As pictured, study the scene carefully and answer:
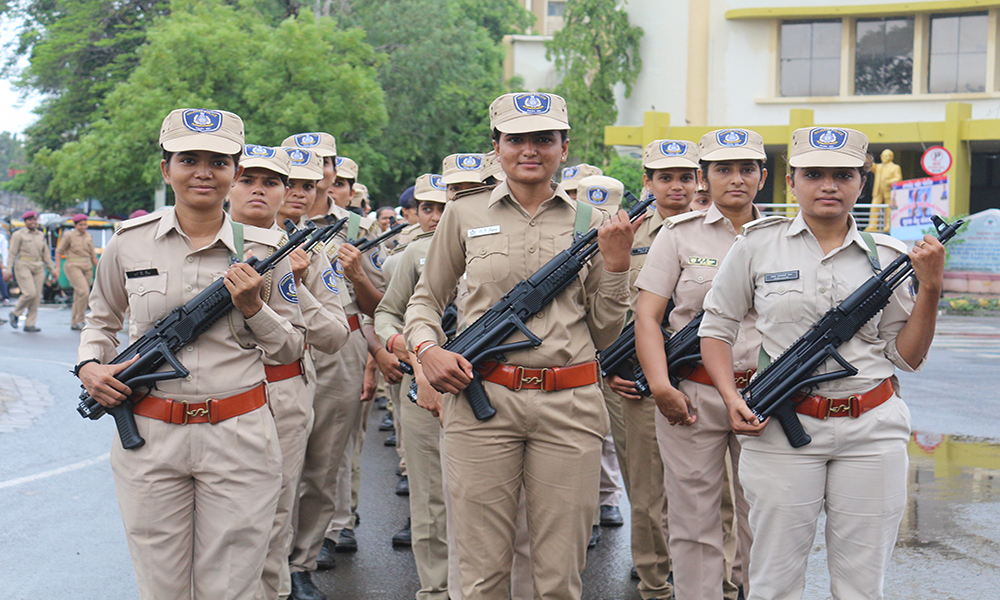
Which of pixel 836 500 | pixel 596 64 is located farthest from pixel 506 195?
pixel 596 64

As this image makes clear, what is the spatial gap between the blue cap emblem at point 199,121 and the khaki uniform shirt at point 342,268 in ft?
5.48

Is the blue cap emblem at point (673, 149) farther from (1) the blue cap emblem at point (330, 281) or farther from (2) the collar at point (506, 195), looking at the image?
(1) the blue cap emblem at point (330, 281)

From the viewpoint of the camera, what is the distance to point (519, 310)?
3.61 m

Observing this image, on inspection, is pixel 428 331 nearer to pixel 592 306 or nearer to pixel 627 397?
pixel 592 306

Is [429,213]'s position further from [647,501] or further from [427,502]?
[647,501]

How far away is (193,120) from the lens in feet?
11.6

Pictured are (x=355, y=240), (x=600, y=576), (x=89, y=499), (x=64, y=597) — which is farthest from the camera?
(x=89, y=499)

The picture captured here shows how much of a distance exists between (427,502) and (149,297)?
6.34 ft

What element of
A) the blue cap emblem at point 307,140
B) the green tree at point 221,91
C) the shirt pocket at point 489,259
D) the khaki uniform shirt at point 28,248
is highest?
the green tree at point 221,91

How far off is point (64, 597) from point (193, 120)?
9.09 ft

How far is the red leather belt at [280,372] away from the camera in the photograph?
450 centimetres

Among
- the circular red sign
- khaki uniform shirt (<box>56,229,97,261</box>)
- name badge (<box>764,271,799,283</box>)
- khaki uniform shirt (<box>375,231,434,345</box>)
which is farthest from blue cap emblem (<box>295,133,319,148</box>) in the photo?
the circular red sign

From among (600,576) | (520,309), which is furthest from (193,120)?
(600,576)

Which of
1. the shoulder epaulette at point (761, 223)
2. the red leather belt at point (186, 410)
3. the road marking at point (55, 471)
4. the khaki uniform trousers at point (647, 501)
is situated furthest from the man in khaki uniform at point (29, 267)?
the shoulder epaulette at point (761, 223)
